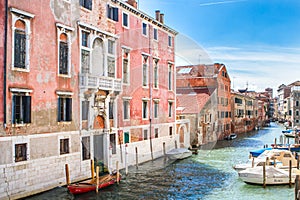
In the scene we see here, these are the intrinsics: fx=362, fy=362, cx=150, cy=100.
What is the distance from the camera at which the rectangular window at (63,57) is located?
12.3m

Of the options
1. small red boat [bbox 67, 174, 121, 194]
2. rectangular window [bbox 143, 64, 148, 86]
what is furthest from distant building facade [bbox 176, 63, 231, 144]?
small red boat [bbox 67, 174, 121, 194]

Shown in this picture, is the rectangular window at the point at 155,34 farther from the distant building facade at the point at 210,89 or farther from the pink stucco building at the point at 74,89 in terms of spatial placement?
the distant building facade at the point at 210,89

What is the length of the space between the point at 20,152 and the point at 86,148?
334cm

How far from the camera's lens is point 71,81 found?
12844mm

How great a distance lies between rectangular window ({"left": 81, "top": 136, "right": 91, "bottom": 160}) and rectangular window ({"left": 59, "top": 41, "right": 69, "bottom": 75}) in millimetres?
2660

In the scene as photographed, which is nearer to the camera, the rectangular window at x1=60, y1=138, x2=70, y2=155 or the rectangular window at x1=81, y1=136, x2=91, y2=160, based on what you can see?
the rectangular window at x1=60, y1=138, x2=70, y2=155

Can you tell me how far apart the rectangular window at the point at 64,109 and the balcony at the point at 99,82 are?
904mm

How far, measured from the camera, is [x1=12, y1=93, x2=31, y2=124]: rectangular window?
10.4 m

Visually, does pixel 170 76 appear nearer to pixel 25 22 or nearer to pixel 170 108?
pixel 170 108

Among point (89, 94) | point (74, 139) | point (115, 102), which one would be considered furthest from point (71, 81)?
point (115, 102)

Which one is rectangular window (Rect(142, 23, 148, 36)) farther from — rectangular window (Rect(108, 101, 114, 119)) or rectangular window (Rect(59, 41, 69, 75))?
rectangular window (Rect(59, 41, 69, 75))

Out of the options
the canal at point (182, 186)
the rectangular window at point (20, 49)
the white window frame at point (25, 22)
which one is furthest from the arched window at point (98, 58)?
the canal at point (182, 186)

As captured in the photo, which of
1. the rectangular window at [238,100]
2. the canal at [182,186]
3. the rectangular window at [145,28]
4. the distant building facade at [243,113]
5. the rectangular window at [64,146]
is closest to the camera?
the canal at [182,186]

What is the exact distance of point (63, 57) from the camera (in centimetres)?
1247
